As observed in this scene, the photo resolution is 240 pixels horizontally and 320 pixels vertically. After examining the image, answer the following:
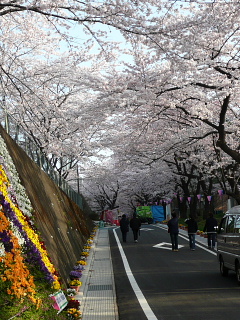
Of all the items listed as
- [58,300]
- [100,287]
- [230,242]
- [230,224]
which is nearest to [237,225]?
[230,242]

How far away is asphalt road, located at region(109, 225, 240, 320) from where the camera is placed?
8.85 meters

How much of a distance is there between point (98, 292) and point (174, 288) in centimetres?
183

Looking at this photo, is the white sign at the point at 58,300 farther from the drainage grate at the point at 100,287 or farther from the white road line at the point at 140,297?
the drainage grate at the point at 100,287

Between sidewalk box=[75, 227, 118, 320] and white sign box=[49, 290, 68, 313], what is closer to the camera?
white sign box=[49, 290, 68, 313]

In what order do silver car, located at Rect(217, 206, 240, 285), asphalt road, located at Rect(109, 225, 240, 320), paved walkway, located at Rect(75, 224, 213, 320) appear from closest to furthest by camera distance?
1. asphalt road, located at Rect(109, 225, 240, 320)
2. paved walkway, located at Rect(75, 224, 213, 320)
3. silver car, located at Rect(217, 206, 240, 285)

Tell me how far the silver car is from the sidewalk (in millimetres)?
3049

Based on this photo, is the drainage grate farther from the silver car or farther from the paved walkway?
the silver car

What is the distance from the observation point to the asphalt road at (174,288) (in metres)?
8.85

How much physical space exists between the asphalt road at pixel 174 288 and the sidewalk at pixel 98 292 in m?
0.19

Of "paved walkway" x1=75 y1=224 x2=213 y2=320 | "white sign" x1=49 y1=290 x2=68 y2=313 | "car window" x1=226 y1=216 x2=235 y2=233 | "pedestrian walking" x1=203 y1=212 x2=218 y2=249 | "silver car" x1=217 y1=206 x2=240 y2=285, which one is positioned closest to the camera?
"white sign" x1=49 y1=290 x2=68 y2=313

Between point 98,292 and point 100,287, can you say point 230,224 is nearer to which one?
point 100,287

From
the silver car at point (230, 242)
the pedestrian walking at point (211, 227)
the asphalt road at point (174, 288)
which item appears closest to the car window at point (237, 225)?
the silver car at point (230, 242)

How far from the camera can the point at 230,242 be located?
12305 millimetres

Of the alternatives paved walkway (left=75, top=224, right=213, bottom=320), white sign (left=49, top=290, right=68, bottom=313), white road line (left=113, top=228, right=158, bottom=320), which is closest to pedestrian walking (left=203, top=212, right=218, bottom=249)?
paved walkway (left=75, top=224, right=213, bottom=320)
